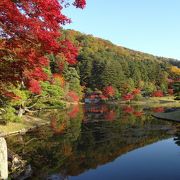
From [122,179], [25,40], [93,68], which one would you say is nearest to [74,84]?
[93,68]

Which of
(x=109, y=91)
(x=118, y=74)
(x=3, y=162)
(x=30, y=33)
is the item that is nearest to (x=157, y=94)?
(x=118, y=74)

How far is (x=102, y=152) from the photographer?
77.1 feet

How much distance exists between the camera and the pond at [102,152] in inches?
714

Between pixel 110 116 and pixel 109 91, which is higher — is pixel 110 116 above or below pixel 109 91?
below

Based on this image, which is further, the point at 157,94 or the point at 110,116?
the point at 157,94

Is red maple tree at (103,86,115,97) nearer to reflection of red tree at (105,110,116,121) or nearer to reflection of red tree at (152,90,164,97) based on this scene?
reflection of red tree at (152,90,164,97)

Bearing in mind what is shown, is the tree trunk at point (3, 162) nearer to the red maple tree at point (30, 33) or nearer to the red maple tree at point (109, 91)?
the red maple tree at point (30, 33)

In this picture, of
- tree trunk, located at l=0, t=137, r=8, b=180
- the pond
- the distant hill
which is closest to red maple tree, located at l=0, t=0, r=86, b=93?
tree trunk, located at l=0, t=137, r=8, b=180

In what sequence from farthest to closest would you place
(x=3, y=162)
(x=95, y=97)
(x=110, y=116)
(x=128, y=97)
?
(x=95, y=97)
(x=128, y=97)
(x=110, y=116)
(x=3, y=162)

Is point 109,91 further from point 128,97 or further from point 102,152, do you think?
point 102,152

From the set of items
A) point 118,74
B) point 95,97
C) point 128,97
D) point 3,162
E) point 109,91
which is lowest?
point 3,162

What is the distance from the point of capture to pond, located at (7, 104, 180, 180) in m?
18.1

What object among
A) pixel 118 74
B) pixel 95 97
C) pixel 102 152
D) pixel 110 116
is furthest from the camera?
pixel 118 74

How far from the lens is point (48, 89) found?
4247 cm
